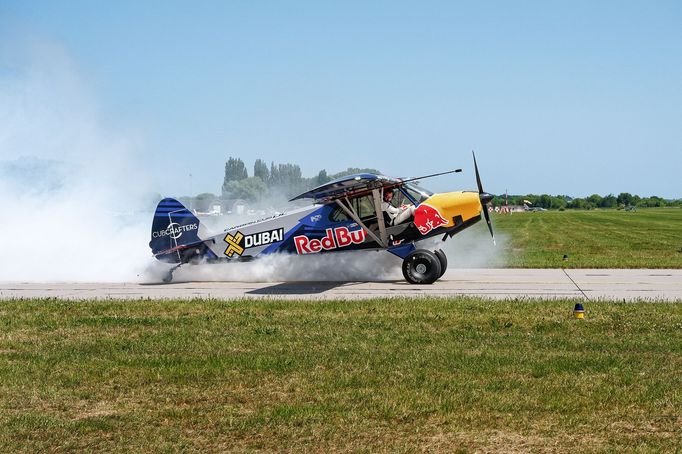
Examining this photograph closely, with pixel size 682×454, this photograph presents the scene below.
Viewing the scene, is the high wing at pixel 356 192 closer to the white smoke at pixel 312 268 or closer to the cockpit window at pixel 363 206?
the cockpit window at pixel 363 206

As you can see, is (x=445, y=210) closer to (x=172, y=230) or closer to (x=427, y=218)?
(x=427, y=218)

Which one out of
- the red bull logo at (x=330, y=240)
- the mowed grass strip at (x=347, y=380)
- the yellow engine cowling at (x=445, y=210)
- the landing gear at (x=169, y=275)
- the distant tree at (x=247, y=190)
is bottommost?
the mowed grass strip at (x=347, y=380)

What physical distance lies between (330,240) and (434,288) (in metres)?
3.07

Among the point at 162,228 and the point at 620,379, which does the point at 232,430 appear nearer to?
the point at 620,379

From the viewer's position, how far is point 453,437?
6527mm

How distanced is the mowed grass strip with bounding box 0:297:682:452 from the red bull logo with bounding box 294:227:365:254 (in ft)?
18.4

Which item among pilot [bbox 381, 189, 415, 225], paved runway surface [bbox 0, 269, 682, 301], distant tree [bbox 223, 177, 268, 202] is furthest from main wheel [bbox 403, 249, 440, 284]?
distant tree [bbox 223, 177, 268, 202]

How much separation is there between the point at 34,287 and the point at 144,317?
727 centimetres

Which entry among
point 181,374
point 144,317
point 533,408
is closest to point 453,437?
point 533,408

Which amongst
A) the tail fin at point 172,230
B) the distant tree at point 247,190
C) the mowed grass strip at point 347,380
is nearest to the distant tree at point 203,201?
the distant tree at point 247,190

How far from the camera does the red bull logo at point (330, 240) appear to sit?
18891 mm

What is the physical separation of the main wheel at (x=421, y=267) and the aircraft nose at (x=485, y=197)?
5.97 feet

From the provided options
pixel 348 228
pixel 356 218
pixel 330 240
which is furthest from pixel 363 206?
pixel 330 240

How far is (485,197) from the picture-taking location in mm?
18531
